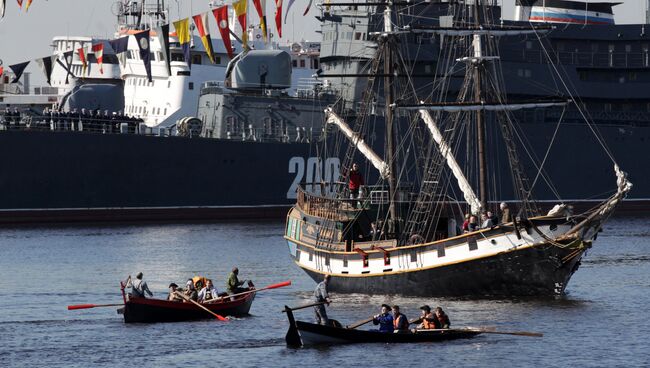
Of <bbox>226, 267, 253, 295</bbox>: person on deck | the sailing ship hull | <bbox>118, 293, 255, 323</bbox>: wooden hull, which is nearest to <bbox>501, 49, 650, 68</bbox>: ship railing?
the sailing ship hull

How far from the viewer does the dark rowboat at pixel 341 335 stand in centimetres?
3838

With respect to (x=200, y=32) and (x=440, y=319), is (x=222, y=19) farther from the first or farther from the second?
(x=440, y=319)

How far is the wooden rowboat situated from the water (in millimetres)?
549

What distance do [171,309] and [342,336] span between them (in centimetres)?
791

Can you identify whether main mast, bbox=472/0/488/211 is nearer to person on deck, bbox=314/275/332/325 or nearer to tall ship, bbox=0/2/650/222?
person on deck, bbox=314/275/332/325

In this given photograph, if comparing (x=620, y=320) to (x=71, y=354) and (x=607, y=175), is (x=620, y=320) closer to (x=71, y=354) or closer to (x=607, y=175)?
(x=71, y=354)

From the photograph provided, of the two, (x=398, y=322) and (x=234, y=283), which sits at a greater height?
(x=398, y=322)

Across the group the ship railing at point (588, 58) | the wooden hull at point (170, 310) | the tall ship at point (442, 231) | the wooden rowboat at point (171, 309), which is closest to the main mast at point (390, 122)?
the tall ship at point (442, 231)

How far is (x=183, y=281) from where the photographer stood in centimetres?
5544

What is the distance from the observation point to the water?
3747 cm

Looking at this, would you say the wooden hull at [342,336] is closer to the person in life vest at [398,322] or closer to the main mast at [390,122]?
the person in life vest at [398,322]

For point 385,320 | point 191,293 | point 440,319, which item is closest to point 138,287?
point 191,293

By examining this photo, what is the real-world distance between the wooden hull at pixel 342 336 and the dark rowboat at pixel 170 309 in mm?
6572

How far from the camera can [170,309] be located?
44.3m
